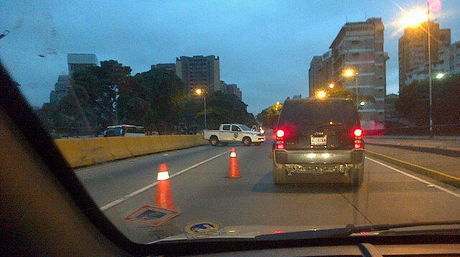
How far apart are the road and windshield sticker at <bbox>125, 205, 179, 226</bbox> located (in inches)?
4.2

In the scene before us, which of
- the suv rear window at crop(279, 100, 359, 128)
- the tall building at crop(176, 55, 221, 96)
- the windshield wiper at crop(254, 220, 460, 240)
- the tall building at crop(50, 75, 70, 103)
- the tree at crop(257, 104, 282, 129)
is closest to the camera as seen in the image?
the windshield wiper at crop(254, 220, 460, 240)

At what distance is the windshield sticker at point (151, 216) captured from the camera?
580 centimetres

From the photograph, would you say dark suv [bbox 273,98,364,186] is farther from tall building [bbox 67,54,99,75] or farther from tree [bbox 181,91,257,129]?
tree [bbox 181,91,257,129]

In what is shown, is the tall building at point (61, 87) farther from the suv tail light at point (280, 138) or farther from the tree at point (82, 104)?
the suv tail light at point (280, 138)

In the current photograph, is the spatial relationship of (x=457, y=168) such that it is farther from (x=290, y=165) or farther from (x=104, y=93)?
(x=104, y=93)

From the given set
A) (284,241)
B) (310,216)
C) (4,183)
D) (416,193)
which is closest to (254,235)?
(284,241)

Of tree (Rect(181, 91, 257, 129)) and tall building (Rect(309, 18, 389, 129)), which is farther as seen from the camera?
tree (Rect(181, 91, 257, 129))

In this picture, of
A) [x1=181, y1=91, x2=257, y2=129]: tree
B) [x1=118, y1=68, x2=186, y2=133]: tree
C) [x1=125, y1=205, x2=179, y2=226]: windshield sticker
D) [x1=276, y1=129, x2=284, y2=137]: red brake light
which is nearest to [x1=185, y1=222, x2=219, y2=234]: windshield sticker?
[x1=125, y1=205, x2=179, y2=226]: windshield sticker

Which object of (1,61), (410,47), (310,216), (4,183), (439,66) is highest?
(410,47)

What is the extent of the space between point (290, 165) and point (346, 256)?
585 cm

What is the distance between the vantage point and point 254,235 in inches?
141

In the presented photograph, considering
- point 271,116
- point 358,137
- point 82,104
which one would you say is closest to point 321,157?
point 358,137

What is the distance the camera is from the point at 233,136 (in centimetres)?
3341

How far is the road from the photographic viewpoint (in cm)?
618
